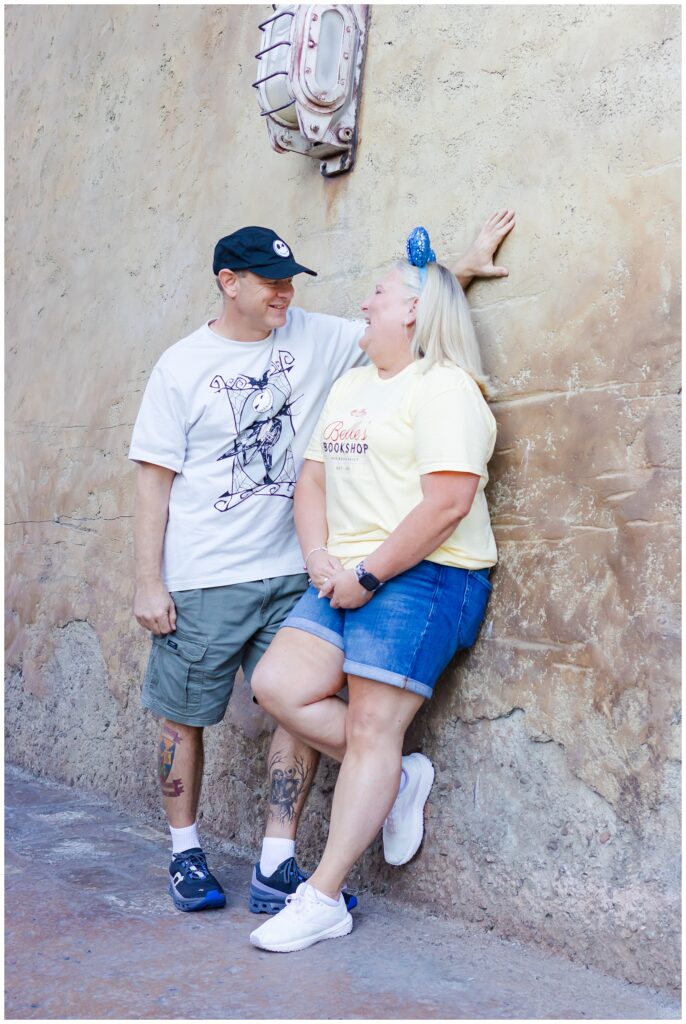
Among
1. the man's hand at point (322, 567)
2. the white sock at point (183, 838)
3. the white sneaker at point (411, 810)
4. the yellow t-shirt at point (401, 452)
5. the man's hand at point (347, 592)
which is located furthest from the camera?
the white sock at point (183, 838)

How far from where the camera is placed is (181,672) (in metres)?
3.25

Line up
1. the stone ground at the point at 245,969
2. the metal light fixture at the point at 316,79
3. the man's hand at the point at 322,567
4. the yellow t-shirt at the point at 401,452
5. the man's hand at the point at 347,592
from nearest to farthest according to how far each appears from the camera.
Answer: the stone ground at the point at 245,969 < the yellow t-shirt at the point at 401,452 < the man's hand at the point at 347,592 < the man's hand at the point at 322,567 < the metal light fixture at the point at 316,79

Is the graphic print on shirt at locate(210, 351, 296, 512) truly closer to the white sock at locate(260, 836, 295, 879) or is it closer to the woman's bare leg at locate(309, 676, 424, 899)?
the woman's bare leg at locate(309, 676, 424, 899)

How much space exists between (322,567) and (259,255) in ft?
2.88

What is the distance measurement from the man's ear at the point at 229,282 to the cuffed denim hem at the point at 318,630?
36.6 inches

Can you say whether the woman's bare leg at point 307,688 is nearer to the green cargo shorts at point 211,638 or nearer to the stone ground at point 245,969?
the green cargo shorts at point 211,638

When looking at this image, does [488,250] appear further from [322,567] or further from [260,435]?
[322,567]

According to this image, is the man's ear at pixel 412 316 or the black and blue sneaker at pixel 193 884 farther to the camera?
the black and blue sneaker at pixel 193 884

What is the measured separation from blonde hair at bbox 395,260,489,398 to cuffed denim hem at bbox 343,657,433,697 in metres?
0.77

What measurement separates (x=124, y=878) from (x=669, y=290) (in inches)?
92.9

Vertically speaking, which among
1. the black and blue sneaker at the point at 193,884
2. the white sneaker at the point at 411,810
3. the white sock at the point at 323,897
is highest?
the white sneaker at the point at 411,810

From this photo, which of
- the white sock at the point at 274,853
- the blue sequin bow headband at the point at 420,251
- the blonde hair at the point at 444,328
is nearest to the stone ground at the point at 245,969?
the white sock at the point at 274,853

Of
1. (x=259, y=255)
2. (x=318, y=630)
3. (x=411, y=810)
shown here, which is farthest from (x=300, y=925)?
(x=259, y=255)

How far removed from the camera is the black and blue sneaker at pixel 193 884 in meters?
3.19
